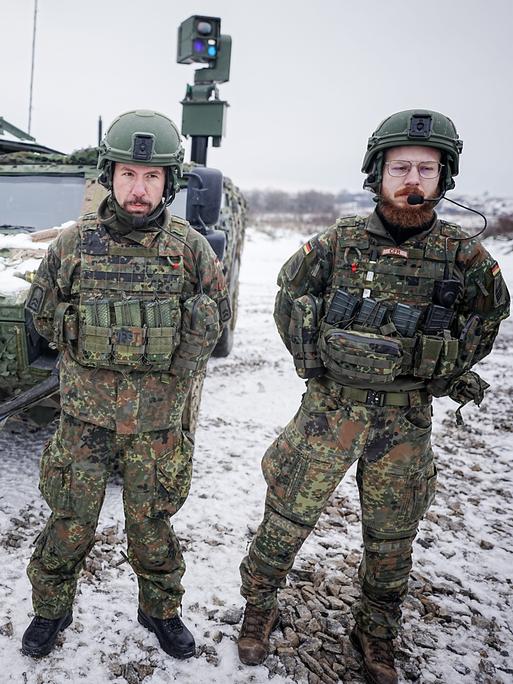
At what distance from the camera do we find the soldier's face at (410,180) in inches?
80.6

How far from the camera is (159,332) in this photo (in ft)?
6.65

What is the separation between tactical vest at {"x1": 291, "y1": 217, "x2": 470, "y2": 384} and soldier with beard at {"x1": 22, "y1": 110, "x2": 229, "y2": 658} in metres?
0.45

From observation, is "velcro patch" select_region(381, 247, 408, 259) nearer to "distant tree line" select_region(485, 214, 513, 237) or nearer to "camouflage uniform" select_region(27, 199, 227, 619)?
"camouflage uniform" select_region(27, 199, 227, 619)

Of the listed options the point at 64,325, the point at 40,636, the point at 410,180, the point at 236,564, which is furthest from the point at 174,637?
the point at 410,180

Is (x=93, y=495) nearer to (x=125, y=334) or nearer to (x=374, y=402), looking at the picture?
(x=125, y=334)

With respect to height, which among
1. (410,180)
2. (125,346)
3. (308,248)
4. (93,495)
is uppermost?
(410,180)

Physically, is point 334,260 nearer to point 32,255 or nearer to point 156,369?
point 156,369

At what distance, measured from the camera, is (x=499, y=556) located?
3102 millimetres

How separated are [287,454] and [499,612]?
1339mm

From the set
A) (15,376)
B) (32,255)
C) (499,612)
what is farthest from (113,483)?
(499,612)

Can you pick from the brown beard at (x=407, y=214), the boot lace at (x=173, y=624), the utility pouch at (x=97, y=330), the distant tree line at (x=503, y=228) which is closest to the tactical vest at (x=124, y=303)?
the utility pouch at (x=97, y=330)

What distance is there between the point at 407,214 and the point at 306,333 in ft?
1.80

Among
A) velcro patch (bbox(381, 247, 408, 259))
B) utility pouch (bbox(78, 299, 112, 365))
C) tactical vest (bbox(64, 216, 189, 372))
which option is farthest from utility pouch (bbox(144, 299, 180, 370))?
velcro patch (bbox(381, 247, 408, 259))

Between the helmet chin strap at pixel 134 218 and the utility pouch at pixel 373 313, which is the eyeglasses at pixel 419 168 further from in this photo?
the helmet chin strap at pixel 134 218
